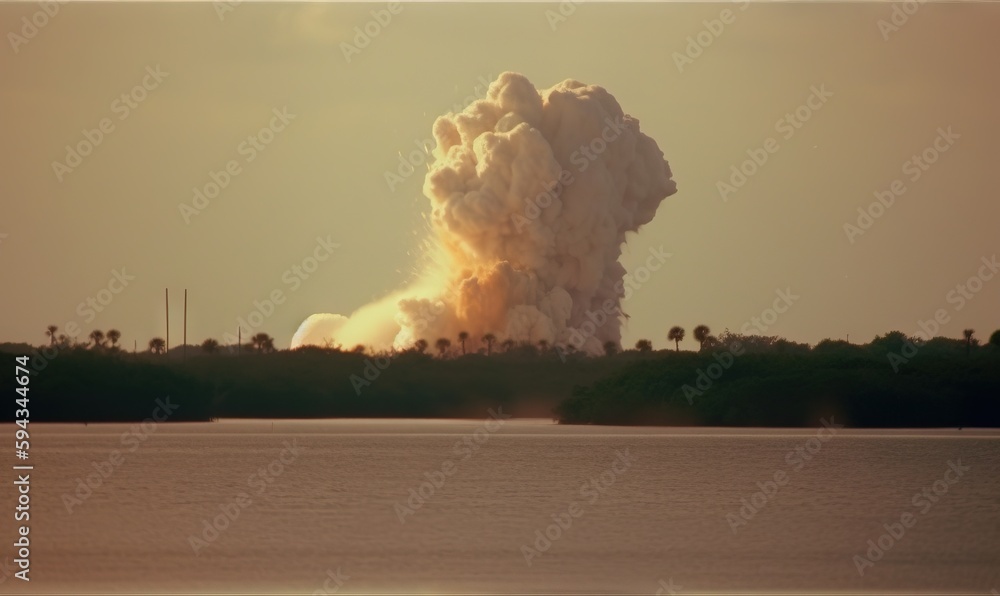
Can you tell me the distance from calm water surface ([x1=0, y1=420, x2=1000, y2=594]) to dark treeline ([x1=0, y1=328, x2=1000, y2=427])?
11.3 m

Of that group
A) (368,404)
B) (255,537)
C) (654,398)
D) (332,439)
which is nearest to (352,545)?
(255,537)

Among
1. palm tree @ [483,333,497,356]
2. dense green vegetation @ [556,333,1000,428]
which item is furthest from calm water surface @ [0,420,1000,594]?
palm tree @ [483,333,497,356]

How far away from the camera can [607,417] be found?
85875mm

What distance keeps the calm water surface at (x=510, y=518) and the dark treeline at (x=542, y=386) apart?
11299 mm

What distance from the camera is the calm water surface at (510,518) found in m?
29.6

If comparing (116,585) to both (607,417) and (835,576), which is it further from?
(607,417)

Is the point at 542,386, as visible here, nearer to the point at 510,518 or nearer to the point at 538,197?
the point at 538,197

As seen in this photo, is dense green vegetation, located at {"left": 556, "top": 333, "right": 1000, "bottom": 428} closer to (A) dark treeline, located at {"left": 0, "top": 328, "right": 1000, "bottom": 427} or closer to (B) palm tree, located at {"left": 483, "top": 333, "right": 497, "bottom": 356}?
(A) dark treeline, located at {"left": 0, "top": 328, "right": 1000, "bottom": 427}

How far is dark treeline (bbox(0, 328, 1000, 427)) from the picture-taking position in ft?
254

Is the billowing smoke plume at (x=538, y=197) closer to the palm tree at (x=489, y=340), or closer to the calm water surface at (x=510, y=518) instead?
the palm tree at (x=489, y=340)

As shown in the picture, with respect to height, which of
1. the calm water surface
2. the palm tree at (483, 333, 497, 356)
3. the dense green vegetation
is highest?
the palm tree at (483, 333, 497, 356)

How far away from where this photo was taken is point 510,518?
38.3 m

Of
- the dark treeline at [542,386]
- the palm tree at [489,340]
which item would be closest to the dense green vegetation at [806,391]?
the dark treeline at [542,386]

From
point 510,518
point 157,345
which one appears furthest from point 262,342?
point 510,518
